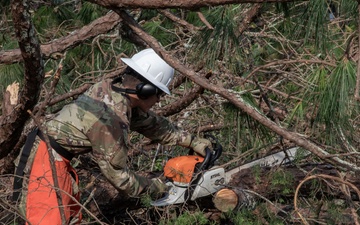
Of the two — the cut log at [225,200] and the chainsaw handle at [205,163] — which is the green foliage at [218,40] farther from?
the cut log at [225,200]

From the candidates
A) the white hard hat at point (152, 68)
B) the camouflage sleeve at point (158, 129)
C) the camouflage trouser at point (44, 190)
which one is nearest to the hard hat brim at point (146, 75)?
the white hard hat at point (152, 68)

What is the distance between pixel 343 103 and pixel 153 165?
1.77 metres

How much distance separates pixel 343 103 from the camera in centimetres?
341

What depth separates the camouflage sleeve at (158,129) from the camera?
13.8 ft

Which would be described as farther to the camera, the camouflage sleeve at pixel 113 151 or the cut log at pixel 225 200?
the cut log at pixel 225 200

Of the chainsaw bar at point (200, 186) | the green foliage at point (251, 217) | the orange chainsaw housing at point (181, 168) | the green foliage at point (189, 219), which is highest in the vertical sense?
the orange chainsaw housing at point (181, 168)

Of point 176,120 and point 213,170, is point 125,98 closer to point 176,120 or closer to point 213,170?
point 213,170

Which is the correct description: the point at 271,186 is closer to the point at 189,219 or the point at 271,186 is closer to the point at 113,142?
the point at 189,219

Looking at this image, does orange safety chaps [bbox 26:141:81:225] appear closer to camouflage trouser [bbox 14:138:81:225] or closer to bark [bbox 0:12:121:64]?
camouflage trouser [bbox 14:138:81:225]

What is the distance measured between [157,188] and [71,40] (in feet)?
4.01

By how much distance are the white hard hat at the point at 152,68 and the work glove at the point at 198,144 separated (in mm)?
460

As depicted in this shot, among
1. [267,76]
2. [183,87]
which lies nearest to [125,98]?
[183,87]

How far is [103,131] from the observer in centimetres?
373

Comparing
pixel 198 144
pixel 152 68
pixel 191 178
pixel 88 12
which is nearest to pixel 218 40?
pixel 152 68
